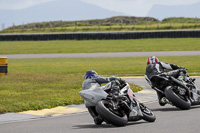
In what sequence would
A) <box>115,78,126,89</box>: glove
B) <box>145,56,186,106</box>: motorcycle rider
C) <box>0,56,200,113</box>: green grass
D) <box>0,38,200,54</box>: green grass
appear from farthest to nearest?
<box>0,38,200,54</box>: green grass → <box>0,56,200,113</box>: green grass → <box>145,56,186,106</box>: motorcycle rider → <box>115,78,126,89</box>: glove

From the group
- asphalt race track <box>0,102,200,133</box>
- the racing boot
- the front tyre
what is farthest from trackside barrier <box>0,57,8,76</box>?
the front tyre

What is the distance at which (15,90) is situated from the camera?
16047mm

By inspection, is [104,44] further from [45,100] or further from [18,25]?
[18,25]

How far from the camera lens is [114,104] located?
8812mm

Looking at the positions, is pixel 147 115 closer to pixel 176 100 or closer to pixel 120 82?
pixel 120 82

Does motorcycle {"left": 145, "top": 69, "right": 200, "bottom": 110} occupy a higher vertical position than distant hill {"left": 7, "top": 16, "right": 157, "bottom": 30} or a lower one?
lower

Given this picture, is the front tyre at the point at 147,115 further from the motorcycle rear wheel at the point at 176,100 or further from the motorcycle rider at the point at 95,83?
the motorcycle rear wheel at the point at 176,100

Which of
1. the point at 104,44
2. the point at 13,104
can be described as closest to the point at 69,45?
the point at 104,44

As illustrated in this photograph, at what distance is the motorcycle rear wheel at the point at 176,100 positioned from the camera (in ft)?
36.8

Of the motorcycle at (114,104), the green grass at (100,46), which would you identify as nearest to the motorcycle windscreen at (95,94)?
the motorcycle at (114,104)

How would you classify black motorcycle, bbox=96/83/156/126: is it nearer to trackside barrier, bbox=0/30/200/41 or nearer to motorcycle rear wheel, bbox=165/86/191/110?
motorcycle rear wheel, bbox=165/86/191/110

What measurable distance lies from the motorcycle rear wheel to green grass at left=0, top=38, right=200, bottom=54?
28.9m

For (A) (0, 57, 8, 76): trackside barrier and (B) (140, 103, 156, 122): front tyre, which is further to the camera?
(A) (0, 57, 8, 76): trackside barrier

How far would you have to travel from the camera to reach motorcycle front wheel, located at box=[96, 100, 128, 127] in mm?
8617
